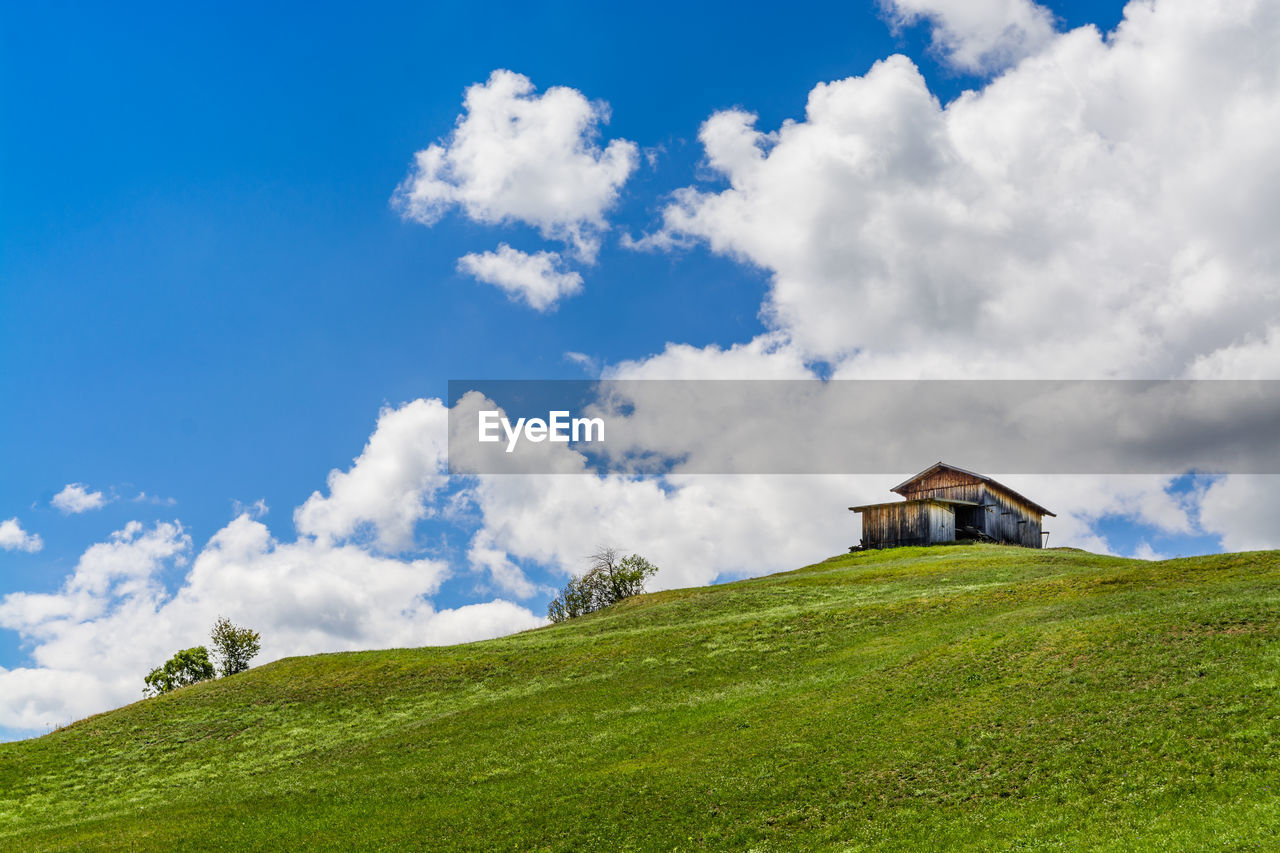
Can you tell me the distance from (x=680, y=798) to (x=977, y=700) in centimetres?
1236

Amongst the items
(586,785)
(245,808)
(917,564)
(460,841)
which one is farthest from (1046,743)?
(917,564)

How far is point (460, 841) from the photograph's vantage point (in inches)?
1129

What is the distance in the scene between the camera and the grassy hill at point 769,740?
→ 963 inches

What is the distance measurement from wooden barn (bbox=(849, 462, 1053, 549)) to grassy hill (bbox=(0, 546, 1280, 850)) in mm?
45482

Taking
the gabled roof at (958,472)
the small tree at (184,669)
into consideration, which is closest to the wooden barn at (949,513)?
the gabled roof at (958,472)

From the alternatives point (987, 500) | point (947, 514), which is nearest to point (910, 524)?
point (947, 514)

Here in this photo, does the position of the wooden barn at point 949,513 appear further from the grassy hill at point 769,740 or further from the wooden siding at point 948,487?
the grassy hill at point 769,740

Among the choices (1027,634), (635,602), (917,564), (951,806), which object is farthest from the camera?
(635,602)

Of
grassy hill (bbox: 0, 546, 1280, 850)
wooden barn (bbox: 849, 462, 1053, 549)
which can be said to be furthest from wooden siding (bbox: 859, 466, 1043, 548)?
grassy hill (bbox: 0, 546, 1280, 850)

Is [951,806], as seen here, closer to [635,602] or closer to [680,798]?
[680,798]

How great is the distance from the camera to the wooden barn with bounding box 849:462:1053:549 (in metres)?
105

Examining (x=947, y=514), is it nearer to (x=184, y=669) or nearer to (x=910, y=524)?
(x=910, y=524)

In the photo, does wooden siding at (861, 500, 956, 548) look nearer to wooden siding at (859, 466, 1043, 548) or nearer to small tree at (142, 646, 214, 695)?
wooden siding at (859, 466, 1043, 548)

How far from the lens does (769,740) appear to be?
3325 cm
